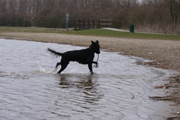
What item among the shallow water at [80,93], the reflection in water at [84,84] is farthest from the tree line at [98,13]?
the reflection in water at [84,84]

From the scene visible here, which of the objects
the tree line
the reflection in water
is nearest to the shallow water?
the reflection in water

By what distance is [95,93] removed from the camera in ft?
28.5

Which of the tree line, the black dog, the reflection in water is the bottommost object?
the reflection in water

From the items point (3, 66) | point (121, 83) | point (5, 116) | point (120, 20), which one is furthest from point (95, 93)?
point (120, 20)

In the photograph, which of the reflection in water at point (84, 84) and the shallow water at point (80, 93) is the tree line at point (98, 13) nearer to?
the shallow water at point (80, 93)

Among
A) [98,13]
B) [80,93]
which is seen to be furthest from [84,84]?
[98,13]

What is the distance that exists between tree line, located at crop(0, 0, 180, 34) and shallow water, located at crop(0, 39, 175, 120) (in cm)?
2917

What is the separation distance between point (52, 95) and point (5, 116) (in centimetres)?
200

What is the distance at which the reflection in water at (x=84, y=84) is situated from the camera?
8.28 metres

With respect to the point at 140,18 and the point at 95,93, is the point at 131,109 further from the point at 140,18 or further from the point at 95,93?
the point at 140,18

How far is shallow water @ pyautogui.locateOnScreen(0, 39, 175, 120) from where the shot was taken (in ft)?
21.9

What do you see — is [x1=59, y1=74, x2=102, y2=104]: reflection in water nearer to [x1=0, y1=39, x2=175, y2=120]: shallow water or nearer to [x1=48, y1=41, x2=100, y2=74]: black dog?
[x1=0, y1=39, x2=175, y2=120]: shallow water

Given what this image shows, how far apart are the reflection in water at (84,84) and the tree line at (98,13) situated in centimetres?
3011

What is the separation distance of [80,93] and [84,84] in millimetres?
1359
